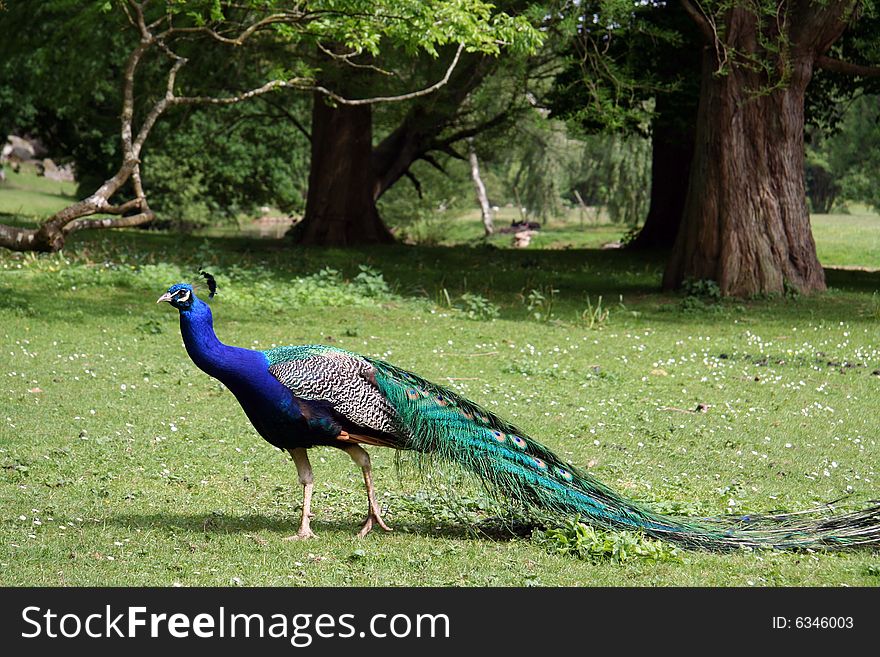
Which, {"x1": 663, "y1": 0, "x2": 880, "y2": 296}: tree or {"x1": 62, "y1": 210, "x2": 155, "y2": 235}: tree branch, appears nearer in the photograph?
{"x1": 62, "y1": 210, "x2": 155, "y2": 235}: tree branch

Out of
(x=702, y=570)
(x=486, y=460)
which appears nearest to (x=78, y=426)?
(x=486, y=460)

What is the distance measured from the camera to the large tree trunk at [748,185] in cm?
1966

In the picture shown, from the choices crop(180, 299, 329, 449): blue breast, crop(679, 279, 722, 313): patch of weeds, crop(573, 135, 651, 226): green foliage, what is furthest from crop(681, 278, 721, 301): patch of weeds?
crop(573, 135, 651, 226): green foliage

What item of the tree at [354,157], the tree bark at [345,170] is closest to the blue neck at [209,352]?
the tree at [354,157]

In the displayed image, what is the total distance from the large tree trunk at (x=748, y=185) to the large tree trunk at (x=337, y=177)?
10052mm

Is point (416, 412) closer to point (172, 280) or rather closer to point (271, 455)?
point (271, 455)

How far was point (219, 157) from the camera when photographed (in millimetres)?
41625

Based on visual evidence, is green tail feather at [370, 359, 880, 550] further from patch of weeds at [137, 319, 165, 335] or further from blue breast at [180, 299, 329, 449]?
patch of weeds at [137, 319, 165, 335]

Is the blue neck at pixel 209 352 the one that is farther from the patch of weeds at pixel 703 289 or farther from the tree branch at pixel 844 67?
the tree branch at pixel 844 67

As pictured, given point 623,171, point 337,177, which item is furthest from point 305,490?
point 623,171

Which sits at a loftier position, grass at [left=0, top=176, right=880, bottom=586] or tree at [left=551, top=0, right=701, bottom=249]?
tree at [left=551, top=0, right=701, bottom=249]

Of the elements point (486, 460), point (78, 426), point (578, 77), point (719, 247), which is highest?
point (578, 77)

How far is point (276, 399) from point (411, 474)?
255cm

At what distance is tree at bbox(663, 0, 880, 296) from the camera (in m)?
19.2
